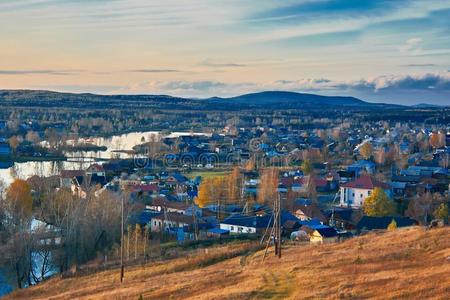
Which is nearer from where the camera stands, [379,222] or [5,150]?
[379,222]

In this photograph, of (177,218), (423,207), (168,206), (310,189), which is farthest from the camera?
(310,189)

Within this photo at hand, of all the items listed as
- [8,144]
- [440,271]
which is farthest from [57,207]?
[8,144]

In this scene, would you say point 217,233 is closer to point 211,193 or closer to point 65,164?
point 211,193

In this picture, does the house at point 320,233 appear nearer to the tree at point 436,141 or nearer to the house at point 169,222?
the house at point 169,222

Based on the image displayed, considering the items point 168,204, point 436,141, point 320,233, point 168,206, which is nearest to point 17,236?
point 320,233

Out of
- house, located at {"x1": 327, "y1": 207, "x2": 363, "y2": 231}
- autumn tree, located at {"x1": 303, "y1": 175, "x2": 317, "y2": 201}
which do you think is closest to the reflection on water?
autumn tree, located at {"x1": 303, "y1": 175, "x2": 317, "y2": 201}

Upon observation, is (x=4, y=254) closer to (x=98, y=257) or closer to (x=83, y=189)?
(x=98, y=257)
